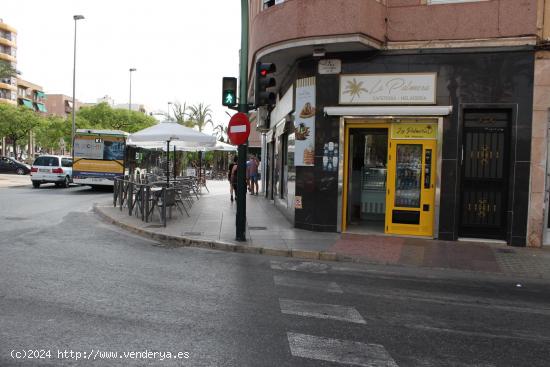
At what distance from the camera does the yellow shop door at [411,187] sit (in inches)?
428

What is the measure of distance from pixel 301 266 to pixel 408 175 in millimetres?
4389

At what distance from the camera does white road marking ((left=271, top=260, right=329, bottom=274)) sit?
7597 mm

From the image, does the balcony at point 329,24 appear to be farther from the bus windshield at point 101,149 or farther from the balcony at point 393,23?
the bus windshield at point 101,149

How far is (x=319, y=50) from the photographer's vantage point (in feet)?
35.2

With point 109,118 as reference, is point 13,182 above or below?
below

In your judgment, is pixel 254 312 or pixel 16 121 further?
pixel 16 121

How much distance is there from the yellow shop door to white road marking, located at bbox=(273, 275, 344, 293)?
16.0 feet

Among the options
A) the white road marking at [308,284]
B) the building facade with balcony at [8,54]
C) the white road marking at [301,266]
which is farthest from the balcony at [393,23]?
the building facade with balcony at [8,54]

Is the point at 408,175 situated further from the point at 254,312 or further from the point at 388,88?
the point at 254,312

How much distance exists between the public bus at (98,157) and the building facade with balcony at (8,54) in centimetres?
7137

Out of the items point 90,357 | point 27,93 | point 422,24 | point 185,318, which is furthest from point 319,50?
point 27,93

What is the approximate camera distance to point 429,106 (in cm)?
1052

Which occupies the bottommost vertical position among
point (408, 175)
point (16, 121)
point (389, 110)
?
point (408, 175)

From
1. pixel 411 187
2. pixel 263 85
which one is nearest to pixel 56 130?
pixel 263 85
